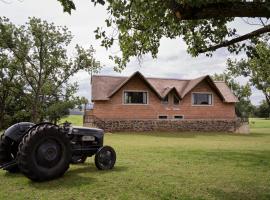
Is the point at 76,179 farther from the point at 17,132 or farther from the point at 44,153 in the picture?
the point at 17,132

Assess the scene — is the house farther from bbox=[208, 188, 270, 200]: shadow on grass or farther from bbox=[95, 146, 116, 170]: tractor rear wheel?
bbox=[208, 188, 270, 200]: shadow on grass

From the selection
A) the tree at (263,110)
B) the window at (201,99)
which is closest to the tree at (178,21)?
the window at (201,99)

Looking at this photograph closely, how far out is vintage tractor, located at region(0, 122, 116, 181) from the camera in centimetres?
908

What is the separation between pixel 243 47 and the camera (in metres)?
14.6

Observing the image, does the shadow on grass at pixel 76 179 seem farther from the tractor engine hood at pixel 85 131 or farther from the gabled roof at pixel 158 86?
the gabled roof at pixel 158 86

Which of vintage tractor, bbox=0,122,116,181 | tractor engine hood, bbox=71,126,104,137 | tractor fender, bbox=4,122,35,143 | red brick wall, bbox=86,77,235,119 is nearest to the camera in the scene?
vintage tractor, bbox=0,122,116,181

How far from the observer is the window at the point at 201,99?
46.3 metres

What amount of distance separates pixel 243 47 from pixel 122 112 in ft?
95.0

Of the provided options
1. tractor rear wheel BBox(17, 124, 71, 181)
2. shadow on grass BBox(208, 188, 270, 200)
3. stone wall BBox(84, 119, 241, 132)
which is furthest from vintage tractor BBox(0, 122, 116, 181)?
stone wall BBox(84, 119, 241, 132)

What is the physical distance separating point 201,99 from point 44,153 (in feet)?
127

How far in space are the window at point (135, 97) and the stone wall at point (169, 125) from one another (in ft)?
12.1

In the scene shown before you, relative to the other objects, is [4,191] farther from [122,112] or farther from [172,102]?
[172,102]

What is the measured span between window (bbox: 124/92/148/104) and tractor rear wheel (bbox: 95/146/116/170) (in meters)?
31.7

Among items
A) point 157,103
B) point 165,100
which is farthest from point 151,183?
point 165,100
